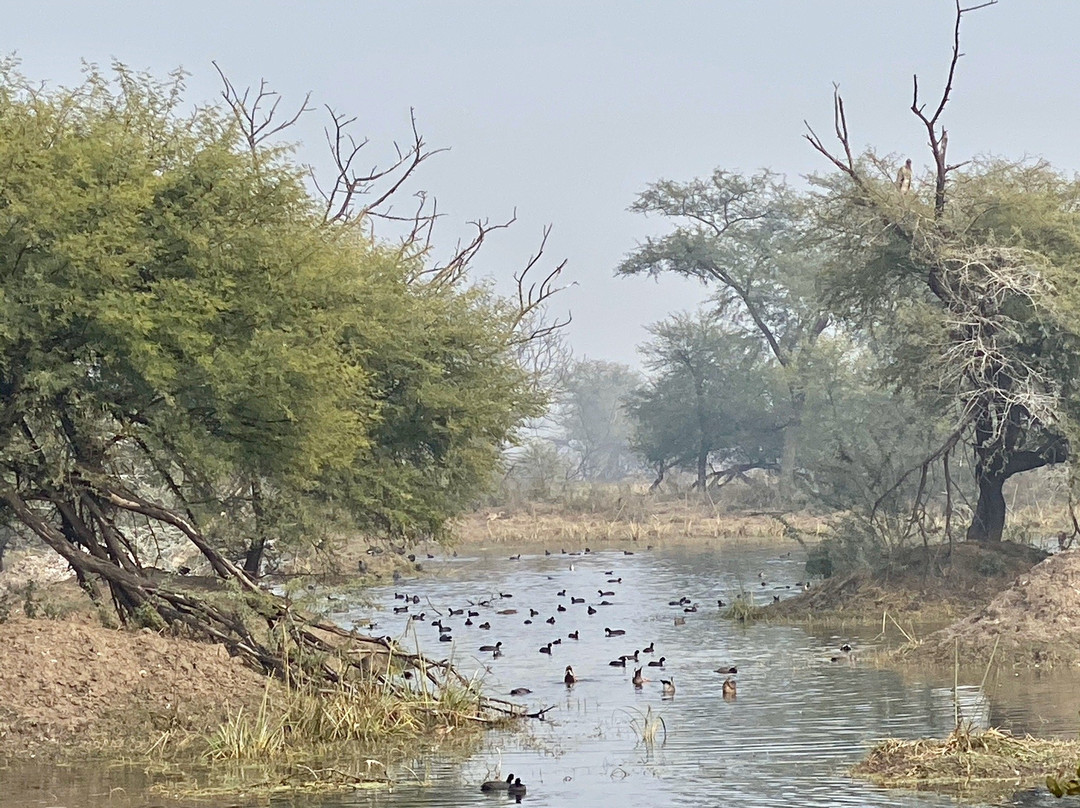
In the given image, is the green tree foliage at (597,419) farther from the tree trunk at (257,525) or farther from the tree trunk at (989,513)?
the tree trunk at (257,525)

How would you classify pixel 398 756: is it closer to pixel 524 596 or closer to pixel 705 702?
pixel 705 702

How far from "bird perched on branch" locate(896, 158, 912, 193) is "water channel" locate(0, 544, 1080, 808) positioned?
24.5 feet

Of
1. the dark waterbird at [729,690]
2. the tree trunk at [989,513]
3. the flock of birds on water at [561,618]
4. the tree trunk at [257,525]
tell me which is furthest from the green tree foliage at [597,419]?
the dark waterbird at [729,690]

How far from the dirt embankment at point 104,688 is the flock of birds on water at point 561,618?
3.24 metres

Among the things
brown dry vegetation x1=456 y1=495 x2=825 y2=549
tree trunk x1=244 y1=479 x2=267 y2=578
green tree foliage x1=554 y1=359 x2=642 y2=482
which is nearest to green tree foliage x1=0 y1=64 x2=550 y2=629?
tree trunk x1=244 y1=479 x2=267 y2=578

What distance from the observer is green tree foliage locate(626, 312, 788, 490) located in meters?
65.6

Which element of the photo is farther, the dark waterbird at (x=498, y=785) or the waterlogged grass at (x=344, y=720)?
the waterlogged grass at (x=344, y=720)

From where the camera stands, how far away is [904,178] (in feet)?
89.9

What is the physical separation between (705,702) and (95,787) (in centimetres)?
712

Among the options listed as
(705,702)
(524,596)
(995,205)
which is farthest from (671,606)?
(705,702)

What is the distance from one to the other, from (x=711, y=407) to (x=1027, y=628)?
46.0 m

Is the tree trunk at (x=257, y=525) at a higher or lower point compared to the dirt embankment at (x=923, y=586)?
higher

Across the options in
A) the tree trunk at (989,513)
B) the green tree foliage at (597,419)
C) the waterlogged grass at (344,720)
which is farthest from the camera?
the green tree foliage at (597,419)

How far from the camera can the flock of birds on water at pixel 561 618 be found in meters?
18.5
